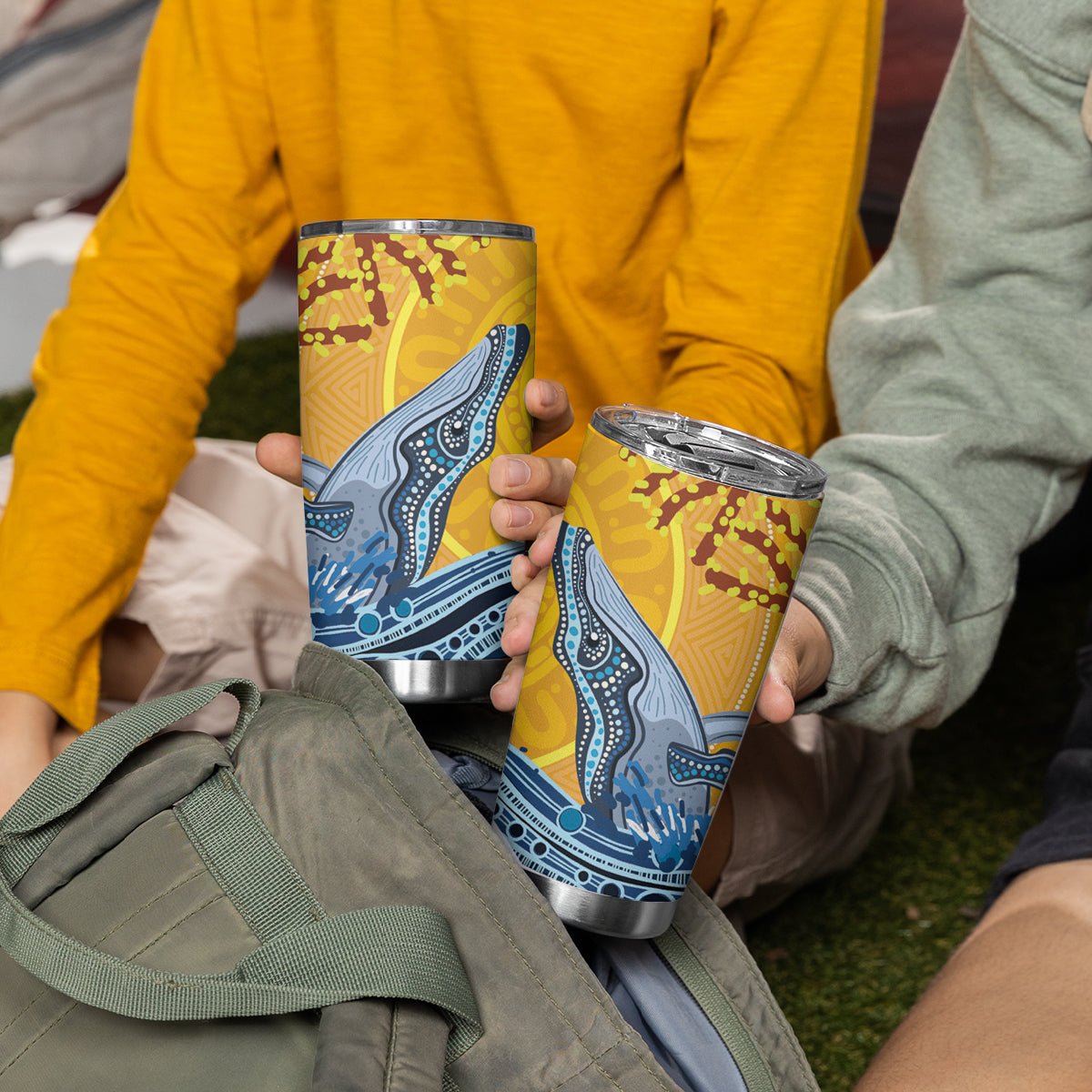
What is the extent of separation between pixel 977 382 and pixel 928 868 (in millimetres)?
523

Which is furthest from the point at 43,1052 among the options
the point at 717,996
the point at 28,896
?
the point at 717,996

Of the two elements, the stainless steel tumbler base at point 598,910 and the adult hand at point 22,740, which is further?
the adult hand at point 22,740

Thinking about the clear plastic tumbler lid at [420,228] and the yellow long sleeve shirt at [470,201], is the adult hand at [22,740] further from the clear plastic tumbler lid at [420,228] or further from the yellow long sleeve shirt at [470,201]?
the clear plastic tumbler lid at [420,228]

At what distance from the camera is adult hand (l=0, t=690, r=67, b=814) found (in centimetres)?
85

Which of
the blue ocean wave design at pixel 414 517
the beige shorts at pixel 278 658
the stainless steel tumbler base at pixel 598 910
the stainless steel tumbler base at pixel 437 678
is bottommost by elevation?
the beige shorts at pixel 278 658

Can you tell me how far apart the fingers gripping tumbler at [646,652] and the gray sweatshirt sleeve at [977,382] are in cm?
23

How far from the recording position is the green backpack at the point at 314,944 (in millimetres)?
478

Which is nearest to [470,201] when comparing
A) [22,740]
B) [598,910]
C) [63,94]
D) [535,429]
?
[535,429]

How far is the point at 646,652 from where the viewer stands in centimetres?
50

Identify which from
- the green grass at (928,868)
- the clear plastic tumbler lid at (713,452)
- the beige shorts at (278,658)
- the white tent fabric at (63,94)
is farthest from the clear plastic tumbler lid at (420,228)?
the white tent fabric at (63,94)

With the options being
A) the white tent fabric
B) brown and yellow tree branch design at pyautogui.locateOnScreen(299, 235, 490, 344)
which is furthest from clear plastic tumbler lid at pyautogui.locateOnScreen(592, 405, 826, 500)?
the white tent fabric

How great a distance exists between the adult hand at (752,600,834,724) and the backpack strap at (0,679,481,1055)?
184 mm

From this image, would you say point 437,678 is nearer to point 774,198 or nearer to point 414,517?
point 414,517

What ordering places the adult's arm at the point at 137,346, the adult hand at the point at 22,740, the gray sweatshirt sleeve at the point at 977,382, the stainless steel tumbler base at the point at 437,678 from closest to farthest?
the stainless steel tumbler base at the point at 437,678 < the gray sweatshirt sleeve at the point at 977,382 < the adult hand at the point at 22,740 < the adult's arm at the point at 137,346
